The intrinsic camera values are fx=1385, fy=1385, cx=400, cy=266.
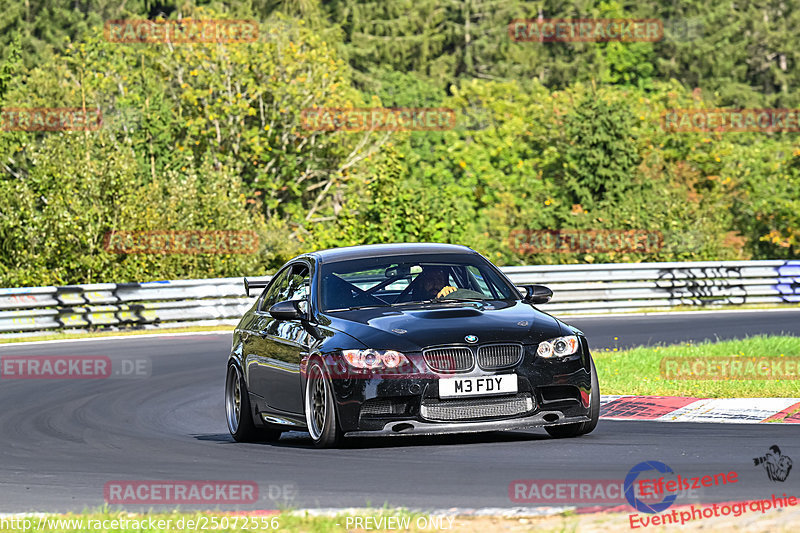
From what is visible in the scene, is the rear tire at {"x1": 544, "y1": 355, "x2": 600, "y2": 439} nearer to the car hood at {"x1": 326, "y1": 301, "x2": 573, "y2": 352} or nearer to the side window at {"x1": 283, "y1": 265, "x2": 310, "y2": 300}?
the car hood at {"x1": 326, "y1": 301, "x2": 573, "y2": 352}

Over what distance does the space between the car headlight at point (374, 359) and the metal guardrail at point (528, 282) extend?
49.7 feet

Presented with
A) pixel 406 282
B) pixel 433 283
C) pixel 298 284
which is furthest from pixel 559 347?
pixel 298 284

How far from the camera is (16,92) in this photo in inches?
1989

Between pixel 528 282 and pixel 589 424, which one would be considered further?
pixel 528 282

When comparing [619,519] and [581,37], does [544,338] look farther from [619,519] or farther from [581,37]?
[581,37]

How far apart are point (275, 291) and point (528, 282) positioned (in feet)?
48.9

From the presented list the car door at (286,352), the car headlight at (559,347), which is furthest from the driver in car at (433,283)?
the car headlight at (559,347)

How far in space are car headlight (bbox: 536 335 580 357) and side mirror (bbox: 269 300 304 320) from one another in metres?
1.95

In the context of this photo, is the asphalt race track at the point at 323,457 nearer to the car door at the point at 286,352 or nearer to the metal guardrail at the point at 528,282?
the car door at the point at 286,352

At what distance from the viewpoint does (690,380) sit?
44.5ft

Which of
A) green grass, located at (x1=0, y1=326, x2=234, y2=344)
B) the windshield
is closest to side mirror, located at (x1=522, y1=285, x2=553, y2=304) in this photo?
the windshield

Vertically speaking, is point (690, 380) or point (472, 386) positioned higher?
point (472, 386)

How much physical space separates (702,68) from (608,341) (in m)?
69.1

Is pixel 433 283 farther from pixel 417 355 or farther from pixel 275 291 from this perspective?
pixel 275 291
